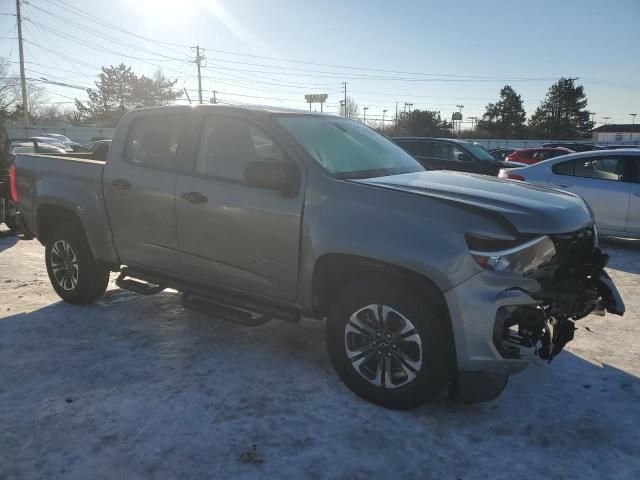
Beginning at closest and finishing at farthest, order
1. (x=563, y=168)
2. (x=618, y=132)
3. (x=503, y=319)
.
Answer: (x=503, y=319), (x=563, y=168), (x=618, y=132)

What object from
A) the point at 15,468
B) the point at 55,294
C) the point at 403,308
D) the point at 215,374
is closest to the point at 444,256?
the point at 403,308

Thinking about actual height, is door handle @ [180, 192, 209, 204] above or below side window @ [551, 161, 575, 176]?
below

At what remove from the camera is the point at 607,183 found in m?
8.15

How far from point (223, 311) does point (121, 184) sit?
155 cm

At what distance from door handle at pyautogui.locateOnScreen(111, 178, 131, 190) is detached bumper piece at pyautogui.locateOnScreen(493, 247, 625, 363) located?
10.6 feet

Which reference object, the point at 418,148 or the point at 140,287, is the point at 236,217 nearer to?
the point at 140,287

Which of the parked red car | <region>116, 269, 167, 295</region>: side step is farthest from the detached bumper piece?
the parked red car

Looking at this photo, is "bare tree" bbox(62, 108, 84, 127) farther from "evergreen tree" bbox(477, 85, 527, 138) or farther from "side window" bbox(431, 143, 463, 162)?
"side window" bbox(431, 143, 463, 162)

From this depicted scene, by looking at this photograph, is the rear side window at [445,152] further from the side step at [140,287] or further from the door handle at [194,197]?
the door handle at [194,197]

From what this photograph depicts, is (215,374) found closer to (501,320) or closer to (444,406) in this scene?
(444,406)

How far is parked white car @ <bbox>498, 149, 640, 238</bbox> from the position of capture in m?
7.93

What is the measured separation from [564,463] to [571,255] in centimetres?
117

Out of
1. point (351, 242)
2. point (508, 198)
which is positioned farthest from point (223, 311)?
point (508, 198)

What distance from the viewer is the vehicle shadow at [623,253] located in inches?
280
